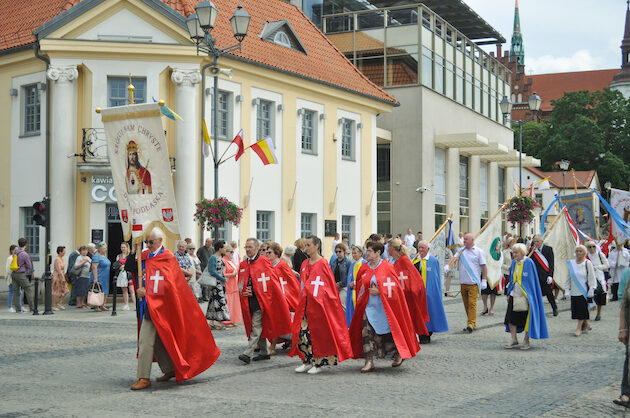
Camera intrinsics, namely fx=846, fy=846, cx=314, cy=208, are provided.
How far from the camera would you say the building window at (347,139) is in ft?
107

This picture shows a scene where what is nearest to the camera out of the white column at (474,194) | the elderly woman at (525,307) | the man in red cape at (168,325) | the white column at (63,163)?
the man in red cape at (168,325)

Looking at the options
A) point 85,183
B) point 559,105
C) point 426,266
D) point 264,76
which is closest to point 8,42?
point 85,183

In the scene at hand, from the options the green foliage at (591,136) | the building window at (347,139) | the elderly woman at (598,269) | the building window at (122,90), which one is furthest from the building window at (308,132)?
the green foliage at (591,136)

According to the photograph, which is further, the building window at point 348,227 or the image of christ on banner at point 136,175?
the building window at point 348,227

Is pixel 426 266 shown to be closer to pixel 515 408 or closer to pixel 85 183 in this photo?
pixel 515 408

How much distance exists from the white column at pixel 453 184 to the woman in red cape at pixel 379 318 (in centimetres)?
3140

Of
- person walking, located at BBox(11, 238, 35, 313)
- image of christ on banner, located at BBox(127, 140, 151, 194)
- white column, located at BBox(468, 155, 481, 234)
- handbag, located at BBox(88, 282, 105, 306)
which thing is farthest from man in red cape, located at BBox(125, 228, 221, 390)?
white column, located at BBox(468, 155, 481, 234)

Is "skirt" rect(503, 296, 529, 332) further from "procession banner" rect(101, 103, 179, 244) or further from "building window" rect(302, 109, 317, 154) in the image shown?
"building window" rect(302, 109, 317, 154)

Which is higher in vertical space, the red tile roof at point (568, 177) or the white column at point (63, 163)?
the red tile roof at point (568, 177)

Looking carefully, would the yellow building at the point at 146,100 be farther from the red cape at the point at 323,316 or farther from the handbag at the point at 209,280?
the red cape at the point at 323,316

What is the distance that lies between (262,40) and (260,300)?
1922cm

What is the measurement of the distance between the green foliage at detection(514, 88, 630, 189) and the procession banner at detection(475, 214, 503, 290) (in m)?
51.1

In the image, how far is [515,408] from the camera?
831 centimetres

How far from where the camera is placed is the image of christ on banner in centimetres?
1015
